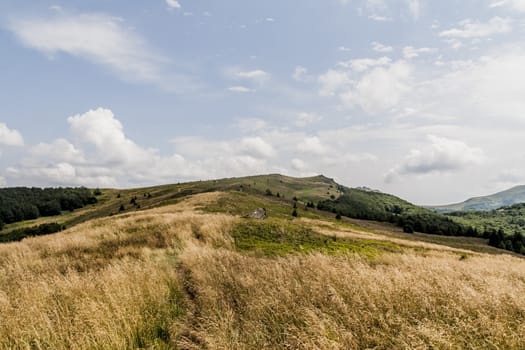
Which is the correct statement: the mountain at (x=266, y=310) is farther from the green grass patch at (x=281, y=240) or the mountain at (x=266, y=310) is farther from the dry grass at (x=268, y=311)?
the green grass patch at (x=281, y=240)

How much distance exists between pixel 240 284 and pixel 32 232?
72308 mm

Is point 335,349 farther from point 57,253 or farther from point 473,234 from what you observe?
point 473,234

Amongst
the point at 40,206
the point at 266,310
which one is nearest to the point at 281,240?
the point at 266,310

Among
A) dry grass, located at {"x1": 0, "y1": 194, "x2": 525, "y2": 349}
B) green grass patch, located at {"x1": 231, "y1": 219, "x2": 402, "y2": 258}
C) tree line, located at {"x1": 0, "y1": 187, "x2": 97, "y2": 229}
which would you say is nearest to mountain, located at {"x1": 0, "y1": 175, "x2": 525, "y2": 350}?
dry grass, located at {"x1": 0, "y1": 194, "x2": 525, "y2": 349}

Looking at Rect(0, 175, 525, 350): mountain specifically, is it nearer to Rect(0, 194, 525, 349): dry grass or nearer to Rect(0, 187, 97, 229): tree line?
Rect(0, 194, 525, 349): dry grass

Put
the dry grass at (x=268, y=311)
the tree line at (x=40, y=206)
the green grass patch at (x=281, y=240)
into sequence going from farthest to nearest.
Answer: the tree line at (x=40, y=206)
the green grass patch at (x=281, y=240)
the dry grass at (x=268, y=311)

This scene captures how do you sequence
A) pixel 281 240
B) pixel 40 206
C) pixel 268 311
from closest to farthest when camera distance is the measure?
pixel 268 311 < pixel 281 240 < pixel 40 206

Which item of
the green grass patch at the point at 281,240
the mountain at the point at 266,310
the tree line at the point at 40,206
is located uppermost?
the mountain at the point at 266,310

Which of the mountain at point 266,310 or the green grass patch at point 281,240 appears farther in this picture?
the green grass patch at point 281,240

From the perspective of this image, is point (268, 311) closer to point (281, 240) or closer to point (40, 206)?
point (281, 240)

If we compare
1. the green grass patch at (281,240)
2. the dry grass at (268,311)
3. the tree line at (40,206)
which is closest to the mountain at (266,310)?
the dry grass at (268,311)

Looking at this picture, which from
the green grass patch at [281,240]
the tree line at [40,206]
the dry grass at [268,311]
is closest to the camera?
the dry grass at [268,311]

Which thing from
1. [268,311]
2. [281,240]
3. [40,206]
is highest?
[268,311]

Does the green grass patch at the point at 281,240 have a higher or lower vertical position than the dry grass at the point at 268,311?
lower
